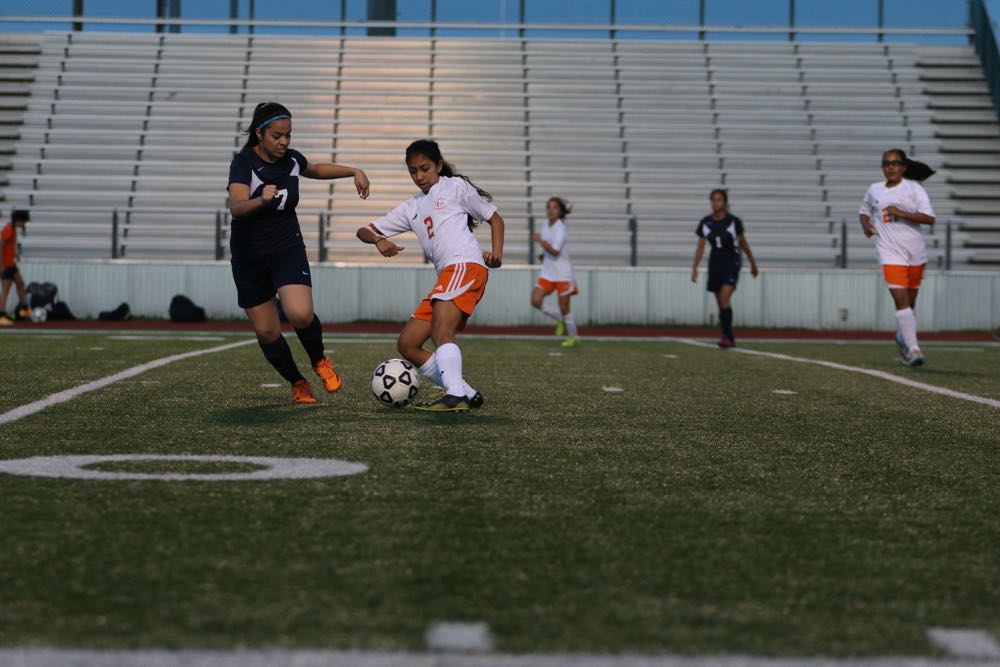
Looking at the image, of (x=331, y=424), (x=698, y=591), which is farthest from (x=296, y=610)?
(x=331, y=424)

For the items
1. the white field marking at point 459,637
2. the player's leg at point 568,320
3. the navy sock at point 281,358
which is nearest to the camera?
the white field marking at point 459,637

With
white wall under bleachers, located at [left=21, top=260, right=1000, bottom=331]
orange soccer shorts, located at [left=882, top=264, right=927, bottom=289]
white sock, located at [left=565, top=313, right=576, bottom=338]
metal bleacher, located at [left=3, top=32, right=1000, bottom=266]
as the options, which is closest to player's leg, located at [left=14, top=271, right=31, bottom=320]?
white wall under bleachers, located at [left=21, top=260, right=1000, bottom=331]

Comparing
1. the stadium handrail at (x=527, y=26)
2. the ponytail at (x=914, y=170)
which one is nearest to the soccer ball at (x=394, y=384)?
the ponytail at (x=914, y=170)

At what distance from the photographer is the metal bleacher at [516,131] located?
22719 millimetres

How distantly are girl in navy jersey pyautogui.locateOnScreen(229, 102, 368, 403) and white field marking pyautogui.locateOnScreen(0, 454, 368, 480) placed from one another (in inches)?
80.9

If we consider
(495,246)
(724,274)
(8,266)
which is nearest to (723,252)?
(724,274)

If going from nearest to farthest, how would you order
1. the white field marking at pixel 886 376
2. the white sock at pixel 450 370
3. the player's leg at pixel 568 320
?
the white sock at pixel 450 370 → the white field marking at pixel 886 376 → the player's leg at pixel 568 320

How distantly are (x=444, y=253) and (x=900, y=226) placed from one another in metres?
6.02

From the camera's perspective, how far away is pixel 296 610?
2799 mm

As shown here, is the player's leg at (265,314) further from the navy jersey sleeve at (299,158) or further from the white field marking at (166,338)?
the white field marking at (166,338)

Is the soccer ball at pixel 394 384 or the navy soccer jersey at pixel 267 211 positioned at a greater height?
the navy soccer jersey at pixel 267 211

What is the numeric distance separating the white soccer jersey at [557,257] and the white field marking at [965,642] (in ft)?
45.6

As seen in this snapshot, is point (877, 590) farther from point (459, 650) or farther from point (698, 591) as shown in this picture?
point (459, 650)

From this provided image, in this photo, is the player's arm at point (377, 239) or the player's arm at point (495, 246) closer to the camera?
the player's arm at point (495, 246)
